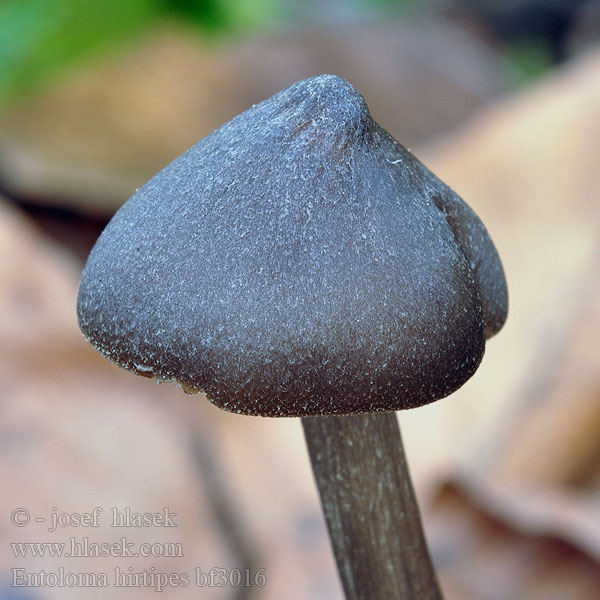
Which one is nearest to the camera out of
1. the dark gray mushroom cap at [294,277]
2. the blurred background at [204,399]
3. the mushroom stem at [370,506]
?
the dark gray mushroom cap at [294,277]

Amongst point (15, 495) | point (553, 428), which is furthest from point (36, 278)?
point (553, 428)

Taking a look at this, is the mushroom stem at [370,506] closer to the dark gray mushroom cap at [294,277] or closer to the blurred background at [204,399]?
the dark gray mushroom cap at [294,277]

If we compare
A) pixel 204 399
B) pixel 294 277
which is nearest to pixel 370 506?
pixel 294 277

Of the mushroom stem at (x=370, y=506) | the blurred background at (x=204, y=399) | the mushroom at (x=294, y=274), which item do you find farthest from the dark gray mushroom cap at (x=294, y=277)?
the blurred background at (x=204, y=399)

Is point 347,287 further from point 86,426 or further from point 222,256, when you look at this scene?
point 86,426

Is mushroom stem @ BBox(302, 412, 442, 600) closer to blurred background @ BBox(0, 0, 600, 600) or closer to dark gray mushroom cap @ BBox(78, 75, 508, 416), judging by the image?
dark gray mushroom cap @ BBox(78, 75, 508, 416)

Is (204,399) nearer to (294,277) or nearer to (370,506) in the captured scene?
(370,506)
